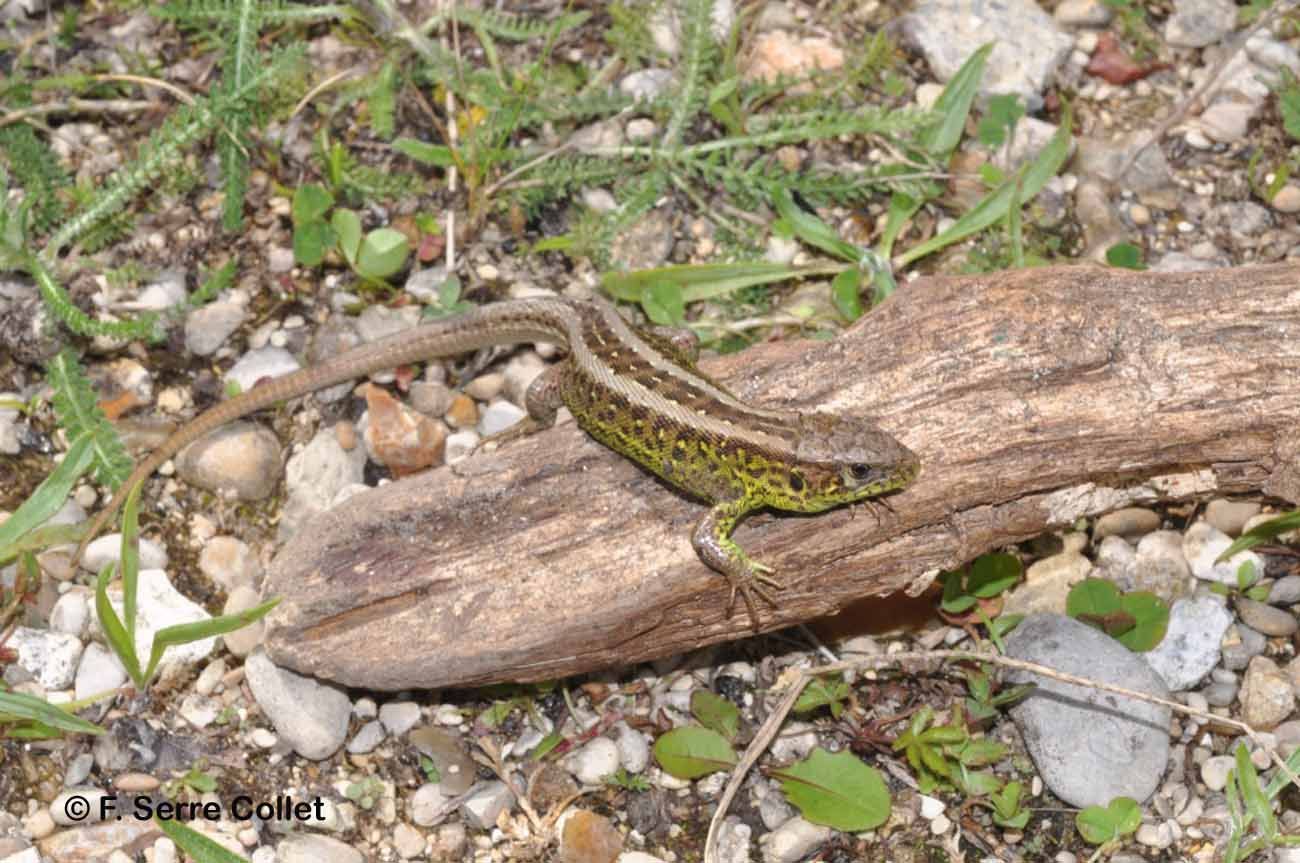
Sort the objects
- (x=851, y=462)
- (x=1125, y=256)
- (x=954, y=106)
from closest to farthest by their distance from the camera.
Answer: (x=851, y=462)
(x=1125, y=256)
(x=954, y=106)

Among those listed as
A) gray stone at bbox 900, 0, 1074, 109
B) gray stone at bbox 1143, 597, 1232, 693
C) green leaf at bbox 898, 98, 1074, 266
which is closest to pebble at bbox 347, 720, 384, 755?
gray stone at bbox 1143, 597, 1232, 693

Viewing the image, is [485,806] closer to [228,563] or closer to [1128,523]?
[228,563]

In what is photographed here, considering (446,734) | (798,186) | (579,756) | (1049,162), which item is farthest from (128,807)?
(1049,162)

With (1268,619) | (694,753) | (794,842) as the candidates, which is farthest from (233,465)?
(1268,619)

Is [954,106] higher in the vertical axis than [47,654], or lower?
higher

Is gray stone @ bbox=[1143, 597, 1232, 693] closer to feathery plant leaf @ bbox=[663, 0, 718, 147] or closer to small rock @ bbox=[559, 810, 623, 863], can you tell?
small rock @ bbox=[559, 810, 623, 863]

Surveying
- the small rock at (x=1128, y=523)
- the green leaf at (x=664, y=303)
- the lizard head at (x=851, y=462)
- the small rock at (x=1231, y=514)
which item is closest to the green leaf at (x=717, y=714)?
the lizard head at (x=851, y=462)

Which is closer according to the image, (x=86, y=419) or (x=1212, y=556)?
(x=1212, y=556)
